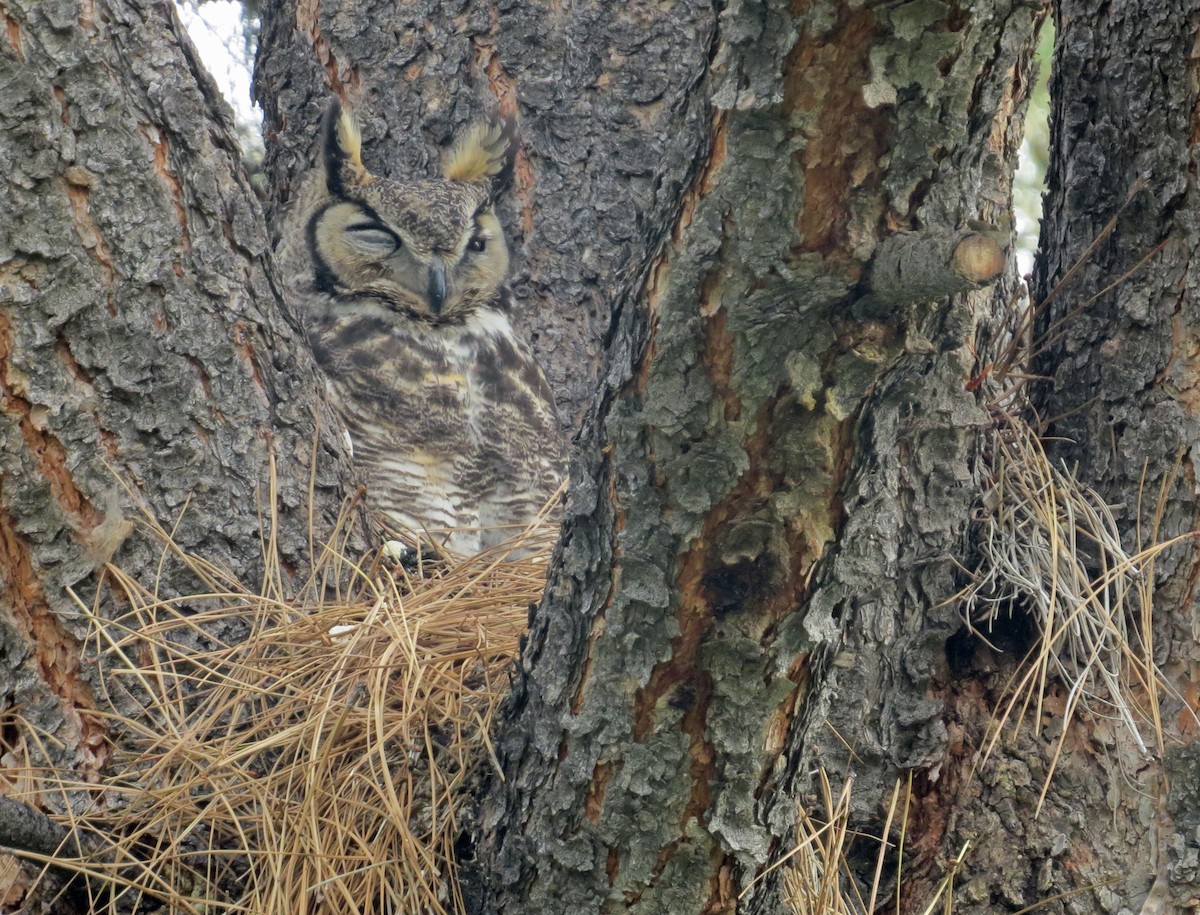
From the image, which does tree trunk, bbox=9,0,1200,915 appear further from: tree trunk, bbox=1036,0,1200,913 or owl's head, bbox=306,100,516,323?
owl's head, bbox=306,100,516,323

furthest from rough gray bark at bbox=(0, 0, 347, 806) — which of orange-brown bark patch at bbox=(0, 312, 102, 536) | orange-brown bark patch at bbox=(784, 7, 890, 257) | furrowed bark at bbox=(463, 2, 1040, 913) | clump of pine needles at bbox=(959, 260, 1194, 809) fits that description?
clump of pine needles at bbox=(959, 260, 1194, 809)

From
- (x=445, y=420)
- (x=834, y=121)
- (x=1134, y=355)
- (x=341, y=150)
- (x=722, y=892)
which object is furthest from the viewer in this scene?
(x=445, y=420)

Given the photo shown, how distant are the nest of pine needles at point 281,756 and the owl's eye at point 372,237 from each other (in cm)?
115

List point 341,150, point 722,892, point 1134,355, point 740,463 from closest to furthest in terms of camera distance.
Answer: point 740,463 → point 722,892 → point 1134,355 → point 341,150

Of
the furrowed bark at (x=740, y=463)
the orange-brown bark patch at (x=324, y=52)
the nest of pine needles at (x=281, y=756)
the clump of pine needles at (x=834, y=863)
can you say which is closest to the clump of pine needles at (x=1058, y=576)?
the clump of pine needles at (x=834, y=863)

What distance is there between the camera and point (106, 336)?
149cm

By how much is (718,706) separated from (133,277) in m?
0.92

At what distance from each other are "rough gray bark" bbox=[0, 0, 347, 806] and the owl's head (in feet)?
3.02

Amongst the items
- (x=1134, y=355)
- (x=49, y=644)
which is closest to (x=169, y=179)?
(x=49, y=644)

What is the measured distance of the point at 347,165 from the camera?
2461 mm

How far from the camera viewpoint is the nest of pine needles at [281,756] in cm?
133

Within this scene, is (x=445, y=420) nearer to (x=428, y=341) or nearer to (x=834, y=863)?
(x=428, y=341)

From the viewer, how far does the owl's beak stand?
8.57ft

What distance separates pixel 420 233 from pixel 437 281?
0.11 m
